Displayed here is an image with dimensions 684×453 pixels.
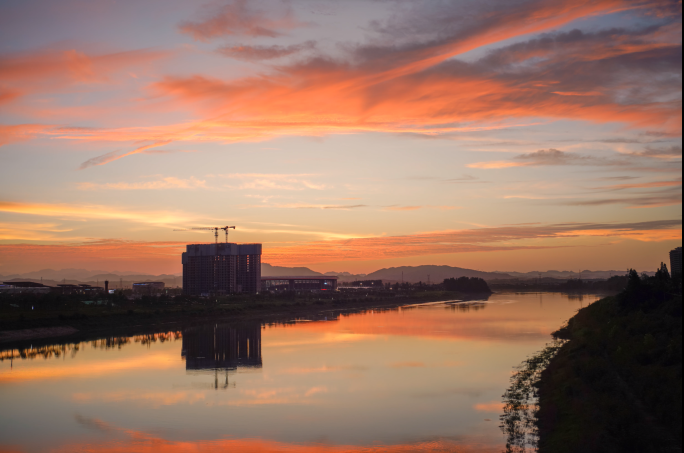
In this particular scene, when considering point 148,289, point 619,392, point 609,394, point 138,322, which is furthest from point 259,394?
point 148,289

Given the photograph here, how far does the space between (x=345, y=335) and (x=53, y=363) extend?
2299 cm

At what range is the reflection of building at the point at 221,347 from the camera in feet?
103

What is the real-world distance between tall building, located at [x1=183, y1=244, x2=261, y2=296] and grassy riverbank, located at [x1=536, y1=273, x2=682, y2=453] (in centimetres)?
9369

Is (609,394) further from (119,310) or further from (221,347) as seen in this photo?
(119,310)

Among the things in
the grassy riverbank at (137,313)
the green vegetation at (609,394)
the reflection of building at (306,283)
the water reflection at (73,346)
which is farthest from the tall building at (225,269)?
the green vegetation at (609,394)

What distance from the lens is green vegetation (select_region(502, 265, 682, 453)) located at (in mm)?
12951

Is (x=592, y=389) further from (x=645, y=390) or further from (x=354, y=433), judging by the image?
(x=354, y=433)

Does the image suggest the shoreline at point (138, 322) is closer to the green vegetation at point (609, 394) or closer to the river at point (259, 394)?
the river at point (259, 394)

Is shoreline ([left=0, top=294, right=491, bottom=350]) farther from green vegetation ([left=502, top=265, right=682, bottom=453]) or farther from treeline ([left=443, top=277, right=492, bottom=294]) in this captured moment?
treeline ([left=443, top=277, right=492, bottom=294])

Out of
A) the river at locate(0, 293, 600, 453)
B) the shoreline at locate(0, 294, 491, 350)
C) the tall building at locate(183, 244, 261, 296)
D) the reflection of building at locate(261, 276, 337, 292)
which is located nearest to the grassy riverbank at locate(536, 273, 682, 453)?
the river at locate(0, 293, 600, 453)

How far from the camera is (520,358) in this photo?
103 feet

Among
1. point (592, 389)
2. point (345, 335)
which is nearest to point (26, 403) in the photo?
point (592, 389)

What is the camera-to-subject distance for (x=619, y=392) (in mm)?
16500

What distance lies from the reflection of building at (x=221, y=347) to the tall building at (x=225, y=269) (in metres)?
63.0
